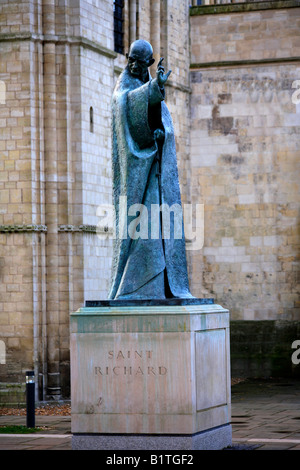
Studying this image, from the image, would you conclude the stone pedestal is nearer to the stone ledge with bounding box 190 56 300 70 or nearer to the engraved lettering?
the engraved lettering

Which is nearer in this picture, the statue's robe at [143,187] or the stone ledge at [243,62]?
the statue's robe at [143,187]

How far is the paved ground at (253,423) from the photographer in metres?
11.4

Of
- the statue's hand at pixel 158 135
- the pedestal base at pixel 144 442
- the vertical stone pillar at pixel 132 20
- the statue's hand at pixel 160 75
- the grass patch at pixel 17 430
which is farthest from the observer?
the vertical stone pillar at pixel 132 20

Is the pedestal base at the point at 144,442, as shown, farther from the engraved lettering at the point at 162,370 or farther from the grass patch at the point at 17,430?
the grass patch at the point at 17,430

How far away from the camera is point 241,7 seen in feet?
80.8

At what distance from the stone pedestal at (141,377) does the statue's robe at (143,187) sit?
42cm

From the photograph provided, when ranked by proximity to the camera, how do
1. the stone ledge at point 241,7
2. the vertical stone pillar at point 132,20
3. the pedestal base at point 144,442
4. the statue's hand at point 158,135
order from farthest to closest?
the stone ledge at point 241,7, the vertical stone pillar at point 132,20, the statue's hand at point 158,135, the pedestal base at point 144,442

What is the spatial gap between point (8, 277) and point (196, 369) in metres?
9.66

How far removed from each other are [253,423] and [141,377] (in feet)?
17.0

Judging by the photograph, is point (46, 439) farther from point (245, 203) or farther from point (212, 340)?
point (245, 203)

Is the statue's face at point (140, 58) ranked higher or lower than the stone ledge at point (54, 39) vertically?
lower

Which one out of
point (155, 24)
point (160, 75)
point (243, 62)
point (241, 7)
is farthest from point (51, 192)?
point (160, 75)

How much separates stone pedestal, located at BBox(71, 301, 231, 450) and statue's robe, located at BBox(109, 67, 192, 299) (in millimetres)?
419

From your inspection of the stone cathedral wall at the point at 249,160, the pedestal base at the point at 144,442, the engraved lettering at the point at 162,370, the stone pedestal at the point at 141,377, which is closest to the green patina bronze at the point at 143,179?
the stone pedestal at the point at 141,377
